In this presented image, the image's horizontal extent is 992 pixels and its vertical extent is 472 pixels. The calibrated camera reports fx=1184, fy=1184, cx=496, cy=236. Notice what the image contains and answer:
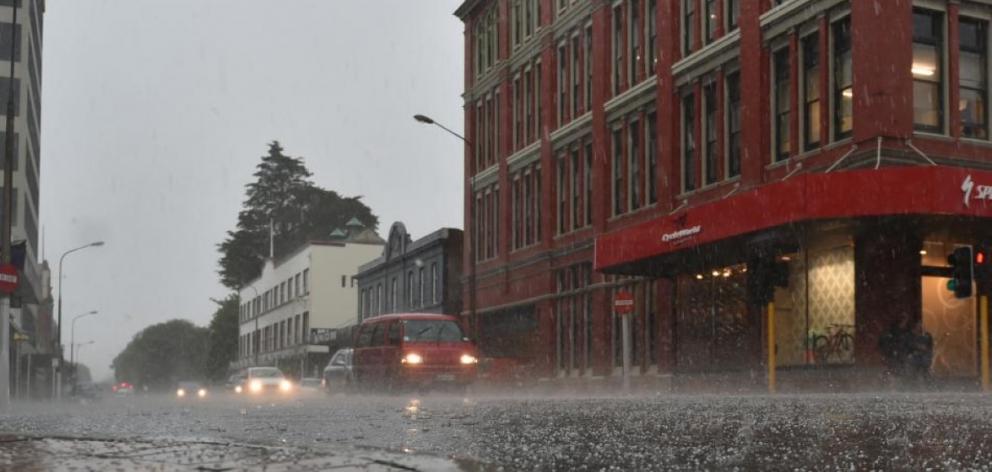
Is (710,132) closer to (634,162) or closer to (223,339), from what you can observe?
(634,162)

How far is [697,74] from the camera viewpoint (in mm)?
29062

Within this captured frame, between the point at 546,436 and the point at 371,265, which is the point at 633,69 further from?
the point at 371,265

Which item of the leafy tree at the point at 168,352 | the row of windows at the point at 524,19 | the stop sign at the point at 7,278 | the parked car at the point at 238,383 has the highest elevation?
the row of windows at the point at 524,19

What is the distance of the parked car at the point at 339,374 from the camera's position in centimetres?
3052

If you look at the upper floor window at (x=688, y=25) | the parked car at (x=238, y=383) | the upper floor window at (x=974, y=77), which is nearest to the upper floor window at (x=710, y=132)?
the upper floor window at (x=688, y=25)

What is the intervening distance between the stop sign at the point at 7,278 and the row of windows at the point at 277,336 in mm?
59302

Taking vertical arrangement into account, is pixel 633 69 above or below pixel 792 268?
above

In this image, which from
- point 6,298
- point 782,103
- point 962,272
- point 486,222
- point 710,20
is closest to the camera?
point 962,272

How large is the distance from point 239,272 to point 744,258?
81.1 metres

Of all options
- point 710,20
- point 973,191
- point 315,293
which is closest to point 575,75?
point 710,20

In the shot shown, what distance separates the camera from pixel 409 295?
58.1 metres

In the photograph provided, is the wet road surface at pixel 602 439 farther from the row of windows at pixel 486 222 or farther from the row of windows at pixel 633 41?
the row of windows at pixel 486 222

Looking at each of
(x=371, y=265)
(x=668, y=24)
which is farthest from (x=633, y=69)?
(x=371, y=265)

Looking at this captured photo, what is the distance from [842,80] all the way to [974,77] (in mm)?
2622
